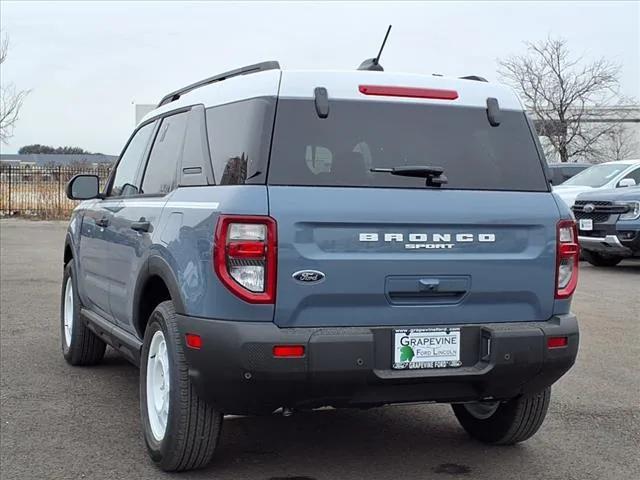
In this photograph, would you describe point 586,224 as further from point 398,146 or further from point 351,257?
point 351,257

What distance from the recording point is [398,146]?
4355mm

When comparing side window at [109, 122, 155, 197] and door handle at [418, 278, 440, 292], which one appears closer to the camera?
door handle at [418, 278, 440, 292]

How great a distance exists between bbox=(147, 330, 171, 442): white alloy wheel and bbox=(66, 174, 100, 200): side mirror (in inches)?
81.1

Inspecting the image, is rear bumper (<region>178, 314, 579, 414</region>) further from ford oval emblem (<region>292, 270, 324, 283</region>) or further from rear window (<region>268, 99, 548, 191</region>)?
rear window (<region>268, 99, 548, 191</region>)

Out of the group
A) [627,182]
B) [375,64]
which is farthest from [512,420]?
[627,182]

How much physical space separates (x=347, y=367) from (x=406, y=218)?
75cm

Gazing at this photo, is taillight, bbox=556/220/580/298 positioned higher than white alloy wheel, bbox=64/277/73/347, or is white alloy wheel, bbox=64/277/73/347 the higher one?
taillight, bbox=556/220/580/298

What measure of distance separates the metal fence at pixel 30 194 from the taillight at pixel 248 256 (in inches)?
978

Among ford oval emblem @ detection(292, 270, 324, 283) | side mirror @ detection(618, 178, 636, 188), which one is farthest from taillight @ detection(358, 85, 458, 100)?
side mirror @ detection(618, 178, 636, 188)

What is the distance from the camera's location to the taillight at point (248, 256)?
12.9ft

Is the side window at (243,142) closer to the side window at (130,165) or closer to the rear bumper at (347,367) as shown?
the rear bumper at (347,367)

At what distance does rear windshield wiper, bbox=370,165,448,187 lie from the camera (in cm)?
424

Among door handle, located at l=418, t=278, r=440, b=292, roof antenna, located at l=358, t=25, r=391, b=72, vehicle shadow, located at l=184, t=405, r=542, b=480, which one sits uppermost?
roof antenna, located at l=358, t=25, r=391, b=72

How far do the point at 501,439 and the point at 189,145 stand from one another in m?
2.45
